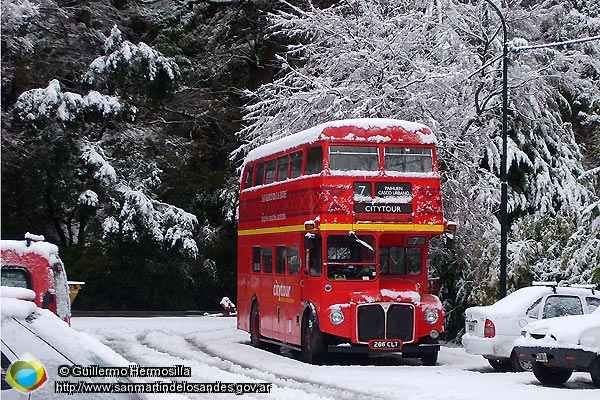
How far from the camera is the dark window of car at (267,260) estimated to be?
86.6ft

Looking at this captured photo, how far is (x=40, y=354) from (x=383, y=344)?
15635 millimetres

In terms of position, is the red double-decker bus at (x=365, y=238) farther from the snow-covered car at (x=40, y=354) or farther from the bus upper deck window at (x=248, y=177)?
the snow-covered car at (x=40, y=354)

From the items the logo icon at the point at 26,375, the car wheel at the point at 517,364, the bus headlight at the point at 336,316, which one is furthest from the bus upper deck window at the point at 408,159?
the logo icon at the point at 26,375

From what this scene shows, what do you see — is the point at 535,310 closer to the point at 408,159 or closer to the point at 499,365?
the point at 499,365

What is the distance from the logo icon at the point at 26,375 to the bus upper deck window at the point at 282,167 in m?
18.1

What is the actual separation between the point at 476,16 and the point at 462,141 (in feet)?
20.2

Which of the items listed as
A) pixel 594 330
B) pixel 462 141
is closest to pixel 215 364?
pixel 594 330

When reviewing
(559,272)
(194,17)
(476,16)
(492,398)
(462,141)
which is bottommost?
(492,398)


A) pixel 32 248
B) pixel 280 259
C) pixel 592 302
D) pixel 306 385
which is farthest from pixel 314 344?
pixel 32 248

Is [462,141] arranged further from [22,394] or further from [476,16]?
[22,394]

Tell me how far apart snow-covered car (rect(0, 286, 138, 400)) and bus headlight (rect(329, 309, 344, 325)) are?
48.3 feet

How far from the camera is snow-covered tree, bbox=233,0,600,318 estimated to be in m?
31.4

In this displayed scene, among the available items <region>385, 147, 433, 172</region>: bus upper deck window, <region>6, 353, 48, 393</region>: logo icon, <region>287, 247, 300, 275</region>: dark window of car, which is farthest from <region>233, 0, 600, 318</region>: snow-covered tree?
<region>6, 353, 48, 393</region>: logo icon

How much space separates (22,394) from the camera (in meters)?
6.88
